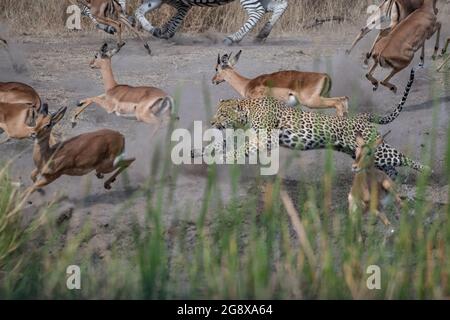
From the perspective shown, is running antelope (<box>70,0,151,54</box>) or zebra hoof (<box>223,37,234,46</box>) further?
running antelope (<box>70,0,151,54</box>)

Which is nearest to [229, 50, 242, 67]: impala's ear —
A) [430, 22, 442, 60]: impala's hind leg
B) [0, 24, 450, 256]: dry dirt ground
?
[0, 24, 450, 256]: dry dirt ground

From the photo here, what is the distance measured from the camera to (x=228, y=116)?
10.6 metres

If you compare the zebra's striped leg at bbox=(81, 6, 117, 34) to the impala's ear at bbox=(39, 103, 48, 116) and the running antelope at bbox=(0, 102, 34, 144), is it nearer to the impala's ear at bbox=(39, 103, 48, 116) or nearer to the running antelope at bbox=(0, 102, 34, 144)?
the running antelope at bbox=(0, 102, 34, 144)

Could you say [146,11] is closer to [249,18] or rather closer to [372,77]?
[249,18]

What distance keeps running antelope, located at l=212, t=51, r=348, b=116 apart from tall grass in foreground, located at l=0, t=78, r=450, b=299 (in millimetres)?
1086

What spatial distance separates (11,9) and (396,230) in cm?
468

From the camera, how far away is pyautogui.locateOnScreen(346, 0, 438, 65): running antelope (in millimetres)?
11938

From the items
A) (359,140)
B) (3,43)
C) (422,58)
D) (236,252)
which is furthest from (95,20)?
(236,252)

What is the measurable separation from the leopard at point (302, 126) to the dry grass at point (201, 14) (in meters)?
2.33

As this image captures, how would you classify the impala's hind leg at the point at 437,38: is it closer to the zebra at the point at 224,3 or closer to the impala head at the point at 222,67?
the zebra at the point at 224,3

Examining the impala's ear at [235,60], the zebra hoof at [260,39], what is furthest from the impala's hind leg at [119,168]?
the zebra hoof at [260,39]

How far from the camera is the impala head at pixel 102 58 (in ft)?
36.4

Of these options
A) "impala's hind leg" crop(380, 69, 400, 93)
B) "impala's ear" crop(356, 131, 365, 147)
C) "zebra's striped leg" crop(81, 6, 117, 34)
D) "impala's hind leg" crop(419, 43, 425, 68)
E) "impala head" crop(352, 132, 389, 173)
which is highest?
"zebra's striped leg" crop(81, 6, 117, 34)
